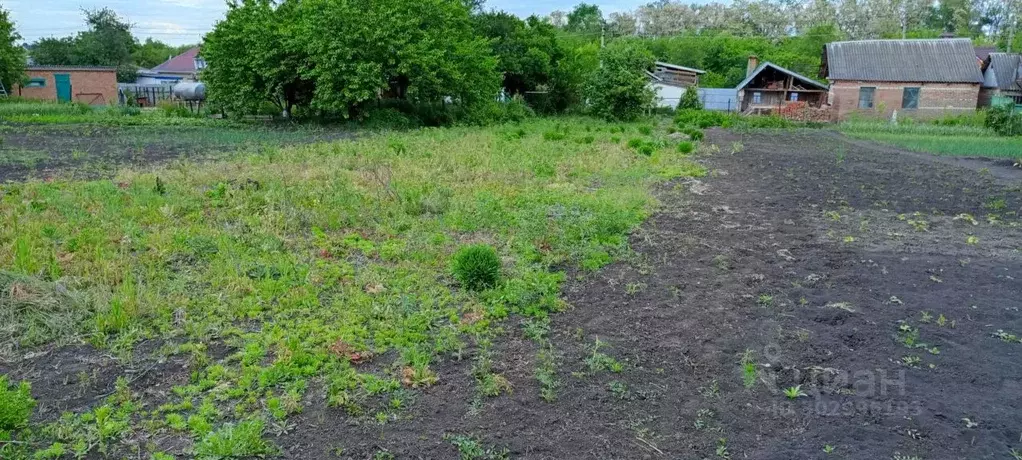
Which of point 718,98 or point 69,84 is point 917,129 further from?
point 69,84

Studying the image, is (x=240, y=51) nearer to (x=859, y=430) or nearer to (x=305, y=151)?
(x=305, y=151)

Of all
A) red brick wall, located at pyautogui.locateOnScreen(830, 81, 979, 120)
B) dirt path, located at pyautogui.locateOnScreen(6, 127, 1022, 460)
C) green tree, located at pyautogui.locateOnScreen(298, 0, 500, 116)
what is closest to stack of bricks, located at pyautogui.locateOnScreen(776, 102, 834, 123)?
red brick wall, located at pyautogui.locateOnScreen(830, 81, 979, 120)

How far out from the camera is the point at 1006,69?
113 ft

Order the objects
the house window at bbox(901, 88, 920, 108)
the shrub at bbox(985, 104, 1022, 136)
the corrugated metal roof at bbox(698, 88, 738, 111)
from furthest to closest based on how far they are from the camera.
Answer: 1. the corrugated metal roof at bbox(698, 88, 738, 111)
2. the house window at bbox(901, 88, 920, 108)
3. the shrub at bbox(985, 104, 1022, 136)

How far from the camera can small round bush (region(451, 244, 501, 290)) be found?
5.80m

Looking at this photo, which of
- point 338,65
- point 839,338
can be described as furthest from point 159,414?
point 338,65

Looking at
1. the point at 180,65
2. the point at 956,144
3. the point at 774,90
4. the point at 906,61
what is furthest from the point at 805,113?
the point at 180,65

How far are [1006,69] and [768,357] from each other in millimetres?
39967

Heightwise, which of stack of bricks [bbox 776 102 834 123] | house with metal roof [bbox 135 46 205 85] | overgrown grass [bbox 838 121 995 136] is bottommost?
overgrown grass [bbox 838 121 995 136]

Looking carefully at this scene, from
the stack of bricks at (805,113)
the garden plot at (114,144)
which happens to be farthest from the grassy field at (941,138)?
the garden plot at (114,144)

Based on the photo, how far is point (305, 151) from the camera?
46.7 feet

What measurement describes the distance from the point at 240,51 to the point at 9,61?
14.6 metres

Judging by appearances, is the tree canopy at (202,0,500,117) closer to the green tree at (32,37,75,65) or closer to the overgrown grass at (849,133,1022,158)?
the overgrown grass at (849,133,1022,158)

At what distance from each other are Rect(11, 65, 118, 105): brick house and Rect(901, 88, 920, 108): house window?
4151 cm
